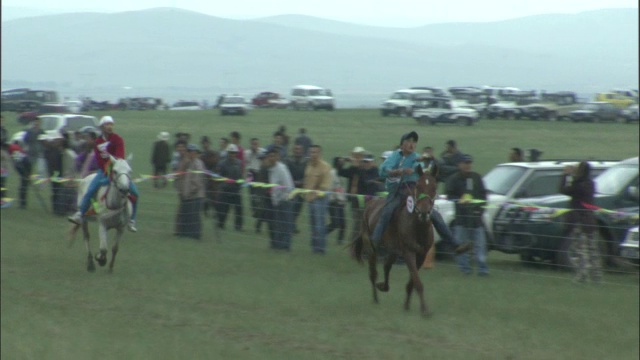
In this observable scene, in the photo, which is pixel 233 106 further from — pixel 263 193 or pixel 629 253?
pixel 263 193

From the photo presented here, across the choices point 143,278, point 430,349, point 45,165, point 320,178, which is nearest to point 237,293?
point 143,278

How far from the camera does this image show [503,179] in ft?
65.6

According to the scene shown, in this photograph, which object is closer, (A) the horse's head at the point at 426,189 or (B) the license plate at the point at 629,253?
(A) the horse's head at the point at 426,189

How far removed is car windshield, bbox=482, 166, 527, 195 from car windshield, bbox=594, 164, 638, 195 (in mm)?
1389

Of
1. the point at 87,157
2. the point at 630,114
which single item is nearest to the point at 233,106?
the point at 630,114

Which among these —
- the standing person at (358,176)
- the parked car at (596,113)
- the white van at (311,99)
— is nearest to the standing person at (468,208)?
the standing person at (358,176)

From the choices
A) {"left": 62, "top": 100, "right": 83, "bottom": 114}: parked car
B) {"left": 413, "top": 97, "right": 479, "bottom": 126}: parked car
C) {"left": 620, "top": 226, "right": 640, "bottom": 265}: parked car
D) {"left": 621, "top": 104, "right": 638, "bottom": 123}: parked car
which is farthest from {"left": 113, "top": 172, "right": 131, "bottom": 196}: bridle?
{"left": 621, "top": 104, "right": 638, "bottom": 123}: parked car

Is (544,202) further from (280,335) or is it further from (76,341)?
(76,341)

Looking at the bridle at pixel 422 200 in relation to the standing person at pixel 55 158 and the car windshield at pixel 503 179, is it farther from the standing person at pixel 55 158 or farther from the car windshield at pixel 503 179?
the car windshield at pixel 503 179

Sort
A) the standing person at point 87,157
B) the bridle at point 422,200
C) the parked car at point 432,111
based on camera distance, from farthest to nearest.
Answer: the parked car at point 432,111, the standing person at point 87,157, the bridle at point 422,200

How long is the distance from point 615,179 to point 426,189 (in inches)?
616

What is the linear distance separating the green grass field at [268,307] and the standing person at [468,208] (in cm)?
53

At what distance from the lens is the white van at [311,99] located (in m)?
87.7

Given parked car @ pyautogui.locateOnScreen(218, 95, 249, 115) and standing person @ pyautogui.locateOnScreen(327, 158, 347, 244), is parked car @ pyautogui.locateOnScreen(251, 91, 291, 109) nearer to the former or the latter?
parked car @ pyautogui.locateOnScreen(218, 95, 249, 115)
